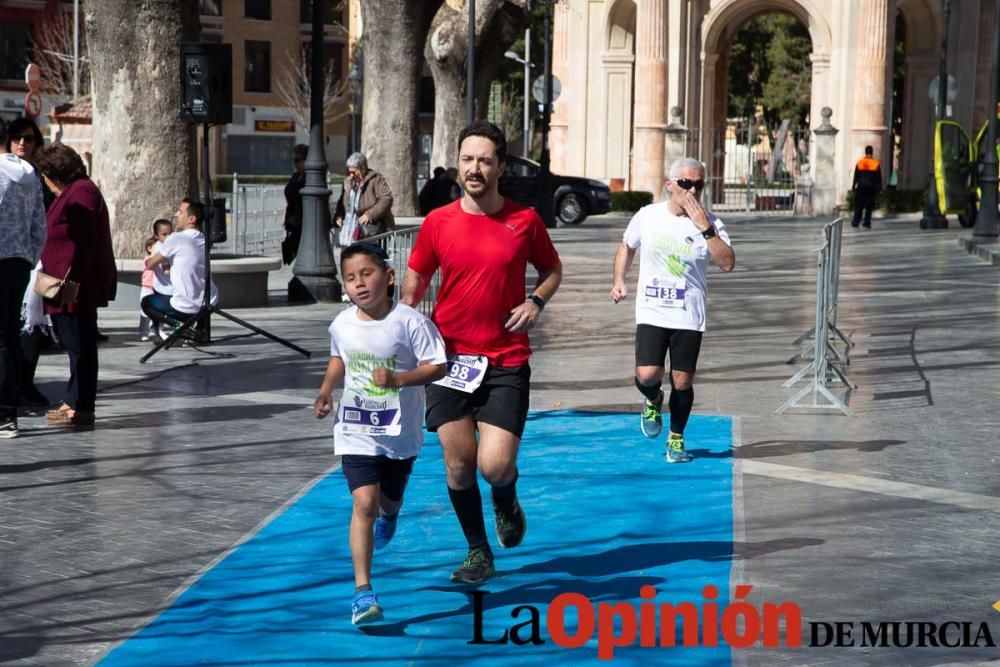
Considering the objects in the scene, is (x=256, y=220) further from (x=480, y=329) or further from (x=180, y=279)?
(x=480, y=329)

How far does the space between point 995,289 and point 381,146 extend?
1143 centimetres

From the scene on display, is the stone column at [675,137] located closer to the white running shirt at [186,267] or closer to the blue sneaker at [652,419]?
the white running shirt at [186,267]

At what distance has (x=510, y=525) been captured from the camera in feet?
21.9

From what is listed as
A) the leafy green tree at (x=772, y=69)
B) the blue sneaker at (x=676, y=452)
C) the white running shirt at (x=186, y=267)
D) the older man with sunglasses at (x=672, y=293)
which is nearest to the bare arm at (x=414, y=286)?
the older man with sunglasses at (x=672, y=293)

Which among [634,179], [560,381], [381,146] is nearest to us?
[560,381]

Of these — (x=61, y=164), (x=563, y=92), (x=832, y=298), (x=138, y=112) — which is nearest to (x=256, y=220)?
(x=138, y=112)

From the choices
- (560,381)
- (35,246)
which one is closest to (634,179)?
(560,381)

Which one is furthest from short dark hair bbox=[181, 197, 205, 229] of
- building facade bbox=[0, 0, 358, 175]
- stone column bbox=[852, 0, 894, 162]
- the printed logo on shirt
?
building facade bbox=[0, 0, 358, 175]

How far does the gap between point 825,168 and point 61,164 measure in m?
37.4

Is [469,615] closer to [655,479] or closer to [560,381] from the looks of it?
[655,479]

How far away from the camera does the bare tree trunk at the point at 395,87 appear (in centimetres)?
2777

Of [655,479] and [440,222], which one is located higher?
[440,222]

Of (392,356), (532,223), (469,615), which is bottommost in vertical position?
(469,615)

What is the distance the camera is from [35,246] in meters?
10.1
